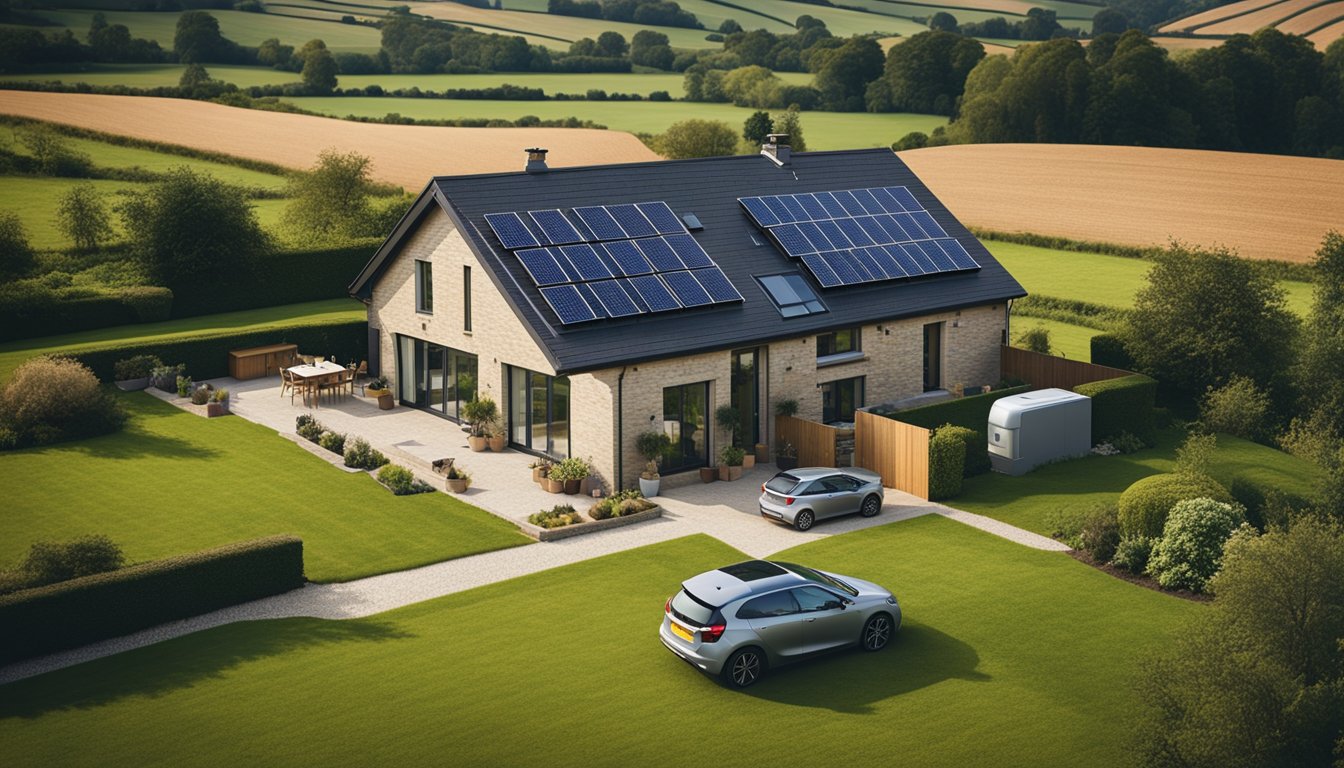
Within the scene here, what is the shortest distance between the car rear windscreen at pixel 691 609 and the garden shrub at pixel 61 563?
11.3m

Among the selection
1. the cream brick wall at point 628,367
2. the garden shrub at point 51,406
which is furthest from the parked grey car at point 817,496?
the garden shrub at point 51,406

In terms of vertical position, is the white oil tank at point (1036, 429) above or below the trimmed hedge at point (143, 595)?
above

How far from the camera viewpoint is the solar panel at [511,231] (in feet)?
115

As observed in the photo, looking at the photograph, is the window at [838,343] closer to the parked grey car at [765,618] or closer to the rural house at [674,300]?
the rural house at [674,300]

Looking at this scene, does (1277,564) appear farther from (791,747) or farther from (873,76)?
(873,76)

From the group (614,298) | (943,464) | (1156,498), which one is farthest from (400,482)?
(1156,498)

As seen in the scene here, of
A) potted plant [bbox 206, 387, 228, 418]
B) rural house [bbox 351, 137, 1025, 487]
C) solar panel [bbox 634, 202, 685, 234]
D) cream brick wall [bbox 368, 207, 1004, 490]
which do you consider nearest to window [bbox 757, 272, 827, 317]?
rural house [bbox 351, 137, 1025, 487]

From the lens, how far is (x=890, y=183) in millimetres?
44688

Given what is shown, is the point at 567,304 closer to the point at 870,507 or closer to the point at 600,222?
the point at 600,222

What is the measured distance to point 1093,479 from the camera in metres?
35.1

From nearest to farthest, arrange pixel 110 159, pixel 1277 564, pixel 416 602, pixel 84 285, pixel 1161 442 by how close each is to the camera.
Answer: pixel 1277 564, pixel 416 602, pixel 1161 442, pixel 84 285, pixel 110 159

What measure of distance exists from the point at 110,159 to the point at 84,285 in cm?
2140

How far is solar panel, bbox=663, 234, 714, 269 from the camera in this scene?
3678 cm

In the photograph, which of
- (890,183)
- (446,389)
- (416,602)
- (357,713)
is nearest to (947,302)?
(890,183)
